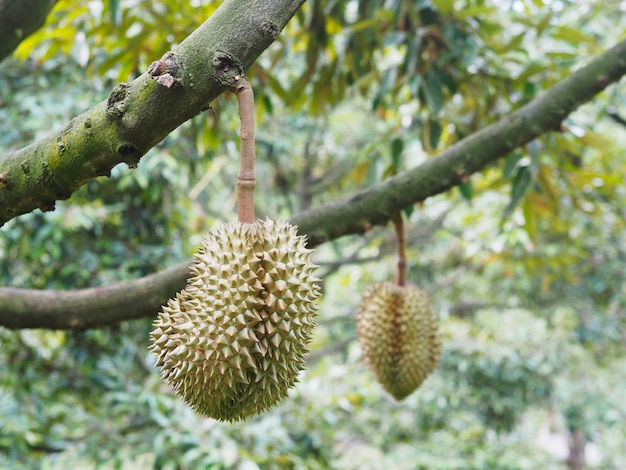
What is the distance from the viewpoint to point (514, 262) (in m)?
3.40

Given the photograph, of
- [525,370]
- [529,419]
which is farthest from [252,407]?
[529,419]

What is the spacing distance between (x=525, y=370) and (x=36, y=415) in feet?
11.1

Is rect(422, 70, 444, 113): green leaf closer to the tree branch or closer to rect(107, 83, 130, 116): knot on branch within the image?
the tree branch

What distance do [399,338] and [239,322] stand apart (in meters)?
0.77

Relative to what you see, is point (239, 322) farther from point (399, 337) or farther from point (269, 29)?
point (399, 337)

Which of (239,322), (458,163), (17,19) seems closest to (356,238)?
(458,163)

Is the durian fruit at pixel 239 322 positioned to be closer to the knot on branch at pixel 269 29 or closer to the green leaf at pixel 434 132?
the knot on branch at pixel 269 29

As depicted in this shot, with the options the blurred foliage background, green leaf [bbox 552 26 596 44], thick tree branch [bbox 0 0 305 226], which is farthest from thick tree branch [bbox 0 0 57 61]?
green leaf [bbox 552 26 596 44]

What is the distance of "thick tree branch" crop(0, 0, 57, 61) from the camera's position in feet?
4.53

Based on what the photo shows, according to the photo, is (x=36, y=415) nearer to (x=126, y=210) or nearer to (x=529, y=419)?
(x=126, y=210)

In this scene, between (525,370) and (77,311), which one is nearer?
(77,311)

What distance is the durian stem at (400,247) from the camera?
1.47m

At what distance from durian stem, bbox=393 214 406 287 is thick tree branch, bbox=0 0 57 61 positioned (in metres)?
0.97

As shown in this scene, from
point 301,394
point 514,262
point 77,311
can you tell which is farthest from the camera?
point 514,262
